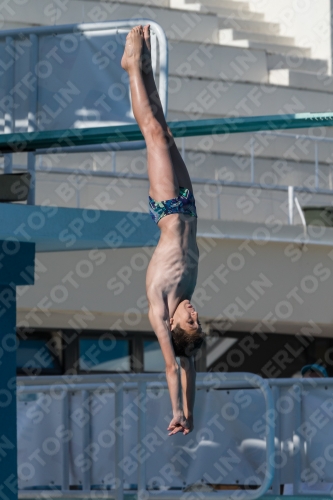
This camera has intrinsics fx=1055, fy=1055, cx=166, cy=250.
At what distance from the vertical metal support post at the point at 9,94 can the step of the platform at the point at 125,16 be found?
4739mm

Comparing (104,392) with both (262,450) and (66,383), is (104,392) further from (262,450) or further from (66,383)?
(262,450)

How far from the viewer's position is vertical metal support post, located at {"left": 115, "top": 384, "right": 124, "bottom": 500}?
Result: 5863 millimetres

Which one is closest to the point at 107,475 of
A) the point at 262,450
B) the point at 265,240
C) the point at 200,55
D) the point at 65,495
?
the point at 65,495

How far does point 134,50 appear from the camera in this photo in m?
4.73

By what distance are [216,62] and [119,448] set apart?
5960mm

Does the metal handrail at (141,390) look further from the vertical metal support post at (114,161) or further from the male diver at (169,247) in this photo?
the vertical metal support post at (114,161)

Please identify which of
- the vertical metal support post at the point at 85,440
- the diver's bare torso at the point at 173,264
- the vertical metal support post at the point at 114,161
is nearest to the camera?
the diver's bare torso at the point at 173,264

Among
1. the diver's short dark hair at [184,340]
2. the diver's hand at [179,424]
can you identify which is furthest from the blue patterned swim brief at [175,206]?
the diver's hand at [179,424]

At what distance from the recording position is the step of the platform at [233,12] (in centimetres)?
1131

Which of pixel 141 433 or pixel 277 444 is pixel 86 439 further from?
pixel 277 444

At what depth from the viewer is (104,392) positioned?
610 centimetres

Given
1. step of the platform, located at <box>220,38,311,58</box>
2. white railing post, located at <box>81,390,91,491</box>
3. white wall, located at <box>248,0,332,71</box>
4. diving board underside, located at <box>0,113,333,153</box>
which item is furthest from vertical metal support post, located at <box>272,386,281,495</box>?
white wall, located at <box>248,0,332,71</box>

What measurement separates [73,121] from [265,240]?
13.5 feet

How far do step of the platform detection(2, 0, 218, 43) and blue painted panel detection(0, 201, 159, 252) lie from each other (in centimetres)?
528
